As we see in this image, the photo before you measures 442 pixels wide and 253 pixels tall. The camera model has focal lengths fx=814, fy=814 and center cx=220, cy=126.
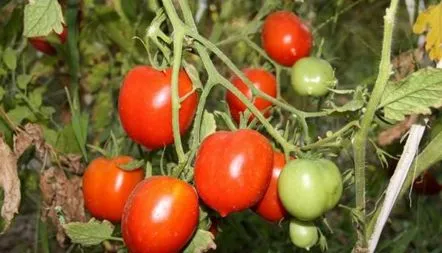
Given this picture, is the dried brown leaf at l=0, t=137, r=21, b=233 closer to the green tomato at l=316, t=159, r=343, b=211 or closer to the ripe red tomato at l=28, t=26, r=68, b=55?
the ripe red tomato at l=28, t=26, r=68, b=55

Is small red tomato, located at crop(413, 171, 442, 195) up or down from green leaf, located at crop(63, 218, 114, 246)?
down

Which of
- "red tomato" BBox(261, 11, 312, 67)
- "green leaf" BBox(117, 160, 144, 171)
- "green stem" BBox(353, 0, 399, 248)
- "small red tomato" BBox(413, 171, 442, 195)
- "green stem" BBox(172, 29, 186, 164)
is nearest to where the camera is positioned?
"green stem" BBox(353, 0, 399, 248)

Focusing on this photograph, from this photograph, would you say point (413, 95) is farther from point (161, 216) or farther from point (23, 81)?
point (23, 81)

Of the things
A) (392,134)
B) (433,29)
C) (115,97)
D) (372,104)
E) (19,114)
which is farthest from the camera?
(115,97)

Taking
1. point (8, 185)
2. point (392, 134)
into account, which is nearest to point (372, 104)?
point (8, 185)

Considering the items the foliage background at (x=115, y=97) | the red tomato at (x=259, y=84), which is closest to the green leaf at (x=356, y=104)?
the red tomato at (x=259, y=84)

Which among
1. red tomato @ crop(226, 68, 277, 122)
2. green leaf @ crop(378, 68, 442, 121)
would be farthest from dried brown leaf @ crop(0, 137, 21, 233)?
green leaf @ crop(378, 68, 442, 121)
